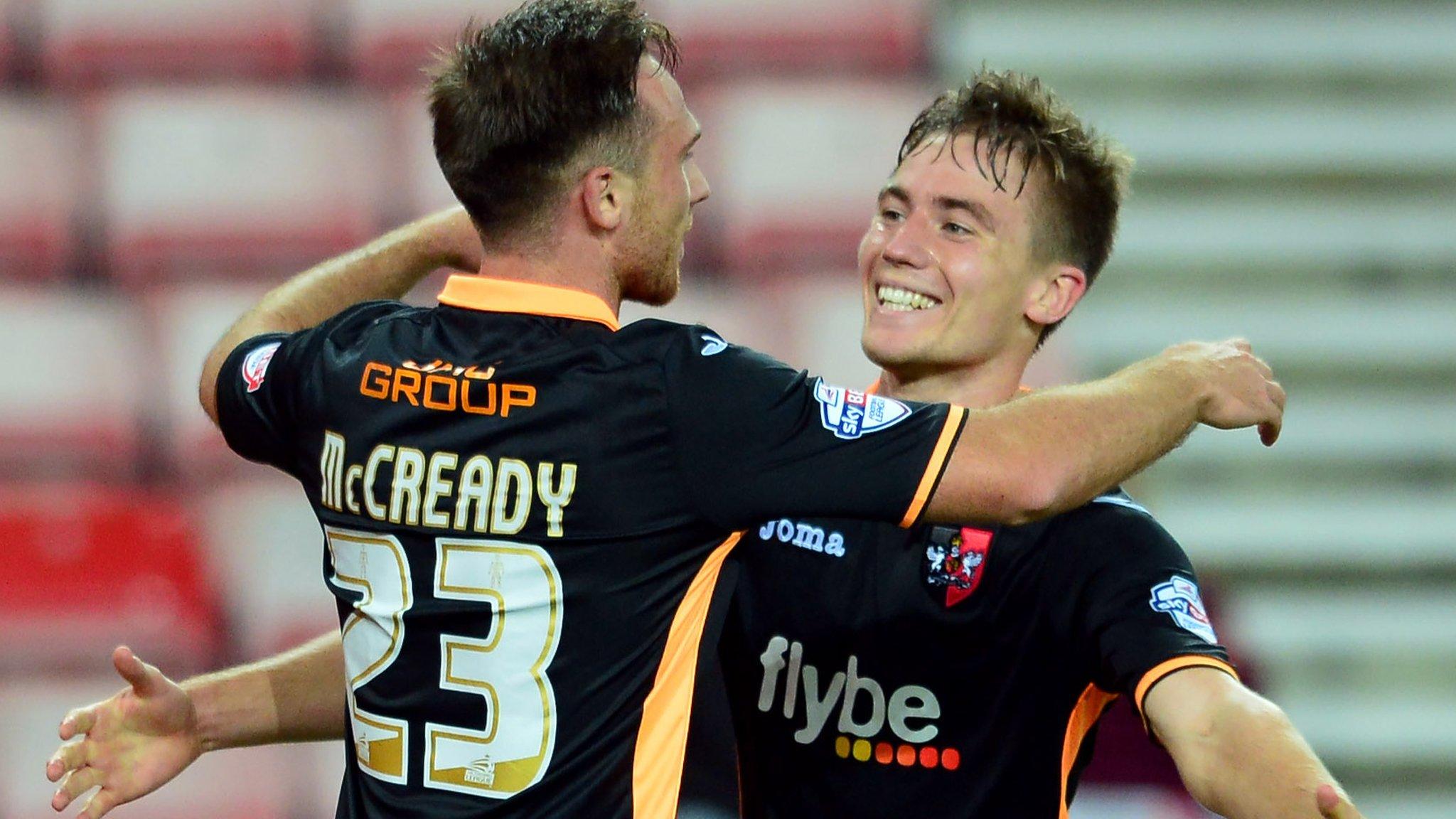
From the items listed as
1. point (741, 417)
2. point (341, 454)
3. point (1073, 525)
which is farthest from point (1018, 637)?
point (341, 454)

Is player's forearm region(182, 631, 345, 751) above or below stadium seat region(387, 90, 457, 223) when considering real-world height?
below

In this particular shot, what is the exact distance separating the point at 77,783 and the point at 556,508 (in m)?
0.77

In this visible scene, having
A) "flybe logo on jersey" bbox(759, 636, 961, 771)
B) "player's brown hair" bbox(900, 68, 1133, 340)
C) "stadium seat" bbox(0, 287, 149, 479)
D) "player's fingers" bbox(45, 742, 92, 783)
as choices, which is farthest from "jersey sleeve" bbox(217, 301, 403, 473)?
"stadium seat" bbox(0, 287, 149, 479)

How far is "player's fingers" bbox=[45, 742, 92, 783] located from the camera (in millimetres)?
2184

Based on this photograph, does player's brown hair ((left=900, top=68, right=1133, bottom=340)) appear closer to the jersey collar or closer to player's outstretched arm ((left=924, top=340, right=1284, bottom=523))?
player's outstretched arm ((left=924, top=340, right=1284, bottom=523))

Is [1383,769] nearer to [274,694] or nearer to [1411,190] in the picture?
[1411,190]

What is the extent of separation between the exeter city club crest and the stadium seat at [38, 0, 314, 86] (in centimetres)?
323

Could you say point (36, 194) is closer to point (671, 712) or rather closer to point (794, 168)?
point (794, 168)

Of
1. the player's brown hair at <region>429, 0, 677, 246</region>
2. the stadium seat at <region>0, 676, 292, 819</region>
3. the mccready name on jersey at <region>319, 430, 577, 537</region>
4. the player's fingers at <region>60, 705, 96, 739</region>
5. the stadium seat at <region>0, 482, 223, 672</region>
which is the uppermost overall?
the player's brown hair at <region>429, 0, 677, 246</region>

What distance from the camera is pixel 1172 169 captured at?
499cm

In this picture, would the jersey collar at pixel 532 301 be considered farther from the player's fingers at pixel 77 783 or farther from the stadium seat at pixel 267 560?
the stadium seat at pixel 267 560

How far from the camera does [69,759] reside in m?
2.20

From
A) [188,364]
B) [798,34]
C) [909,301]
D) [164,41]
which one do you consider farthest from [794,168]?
[909,301]

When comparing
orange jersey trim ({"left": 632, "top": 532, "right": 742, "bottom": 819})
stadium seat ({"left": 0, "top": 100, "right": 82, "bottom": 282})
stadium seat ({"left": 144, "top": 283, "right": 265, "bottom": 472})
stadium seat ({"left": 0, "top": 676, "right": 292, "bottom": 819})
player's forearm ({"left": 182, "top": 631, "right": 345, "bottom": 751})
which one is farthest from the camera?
stadium seat ({"left": 0, "top": 100, "right": 82, "bottom": 282})
